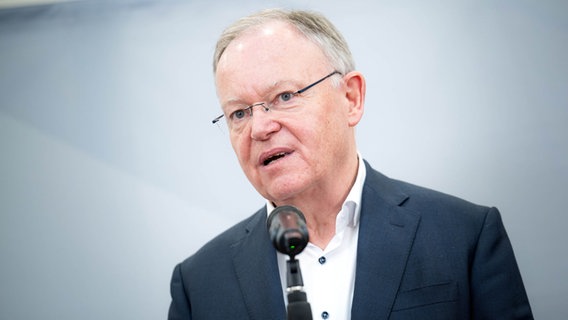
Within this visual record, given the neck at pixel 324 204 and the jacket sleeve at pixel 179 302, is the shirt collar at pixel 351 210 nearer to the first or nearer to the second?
the neck at pixel 324 204

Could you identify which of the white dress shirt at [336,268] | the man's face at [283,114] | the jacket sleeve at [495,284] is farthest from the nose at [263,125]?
the jacket sleeve at [495,284]

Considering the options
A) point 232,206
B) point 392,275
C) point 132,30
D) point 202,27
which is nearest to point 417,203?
point 392,275

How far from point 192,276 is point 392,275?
84cm

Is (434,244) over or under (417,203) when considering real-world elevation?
under

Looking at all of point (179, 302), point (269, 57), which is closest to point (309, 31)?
point (269, 57)

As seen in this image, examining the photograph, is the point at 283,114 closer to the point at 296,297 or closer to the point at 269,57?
the point at 269,57

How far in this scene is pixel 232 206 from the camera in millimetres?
2779

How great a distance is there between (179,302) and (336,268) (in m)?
0.70

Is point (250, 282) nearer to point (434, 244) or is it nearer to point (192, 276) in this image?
point (192, 276)

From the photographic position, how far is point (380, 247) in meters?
2.11

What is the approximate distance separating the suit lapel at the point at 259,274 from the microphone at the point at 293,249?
0.79 m

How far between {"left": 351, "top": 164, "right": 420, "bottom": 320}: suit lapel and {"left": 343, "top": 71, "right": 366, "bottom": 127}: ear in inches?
9.7

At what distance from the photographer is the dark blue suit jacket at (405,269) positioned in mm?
2023

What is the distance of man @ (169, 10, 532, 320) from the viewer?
204 centimetres
